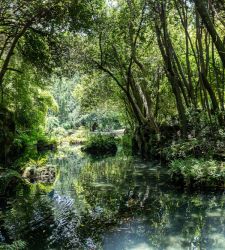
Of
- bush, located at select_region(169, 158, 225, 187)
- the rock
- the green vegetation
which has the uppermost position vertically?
the green vegetation

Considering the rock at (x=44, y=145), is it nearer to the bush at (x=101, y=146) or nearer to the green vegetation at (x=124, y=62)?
the green vegetation at (x=124, y=62)

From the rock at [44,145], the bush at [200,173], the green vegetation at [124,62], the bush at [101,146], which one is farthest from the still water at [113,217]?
the rock at [44,145]

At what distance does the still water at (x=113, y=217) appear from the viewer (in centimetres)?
734

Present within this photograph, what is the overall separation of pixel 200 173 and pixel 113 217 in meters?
3.74

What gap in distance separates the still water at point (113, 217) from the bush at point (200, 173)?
21.1 inches

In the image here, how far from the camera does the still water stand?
734 cm

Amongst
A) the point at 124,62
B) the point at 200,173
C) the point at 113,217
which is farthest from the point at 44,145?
the point at 113,217

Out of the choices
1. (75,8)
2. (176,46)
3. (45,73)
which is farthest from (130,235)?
(176,46)

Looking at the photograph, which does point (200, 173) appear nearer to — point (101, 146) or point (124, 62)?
point (124, 62)

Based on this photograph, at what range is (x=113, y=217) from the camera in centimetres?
909

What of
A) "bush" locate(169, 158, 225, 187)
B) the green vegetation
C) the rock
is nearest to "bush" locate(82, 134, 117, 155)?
the green vegetation

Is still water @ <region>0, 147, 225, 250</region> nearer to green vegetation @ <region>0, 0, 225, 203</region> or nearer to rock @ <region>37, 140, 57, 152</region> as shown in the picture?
green vegetation @ <region>0, 0, 225, 203</region>

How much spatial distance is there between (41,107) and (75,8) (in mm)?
25181

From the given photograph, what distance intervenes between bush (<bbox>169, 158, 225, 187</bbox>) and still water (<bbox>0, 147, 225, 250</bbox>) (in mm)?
536
